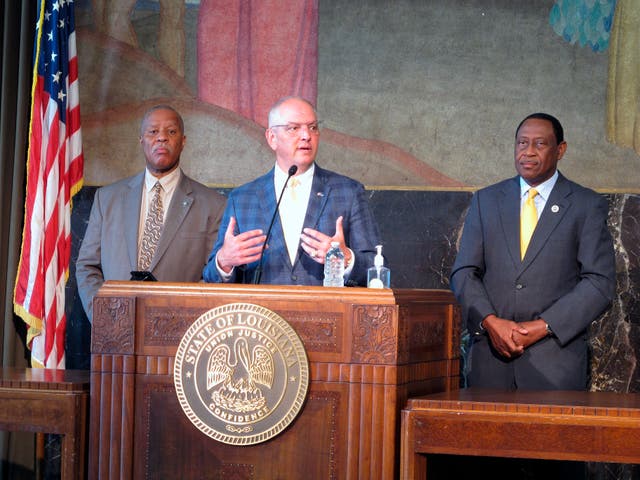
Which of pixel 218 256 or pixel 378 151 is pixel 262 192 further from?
pixel 378 151

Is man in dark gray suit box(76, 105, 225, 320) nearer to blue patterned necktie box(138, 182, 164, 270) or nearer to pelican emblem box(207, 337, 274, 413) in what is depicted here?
blue patterned necktie box(138, 182, 164, 270)

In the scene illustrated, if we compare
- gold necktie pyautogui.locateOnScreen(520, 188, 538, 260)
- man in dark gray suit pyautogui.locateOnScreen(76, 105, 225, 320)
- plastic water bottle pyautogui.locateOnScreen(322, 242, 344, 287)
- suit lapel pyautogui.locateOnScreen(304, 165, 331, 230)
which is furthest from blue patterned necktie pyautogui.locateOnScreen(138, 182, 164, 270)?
gold necktie pyautogui.locateOnScreen(520, 188, 538, 260)

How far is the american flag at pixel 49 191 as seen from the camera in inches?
213

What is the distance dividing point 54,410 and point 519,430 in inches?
57.3

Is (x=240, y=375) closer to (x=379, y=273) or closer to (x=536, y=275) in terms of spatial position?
(x=379, y=273)

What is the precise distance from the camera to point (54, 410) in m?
3.40

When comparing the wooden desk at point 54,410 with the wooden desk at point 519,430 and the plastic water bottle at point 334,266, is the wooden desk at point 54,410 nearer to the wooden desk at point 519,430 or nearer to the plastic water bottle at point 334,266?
the plastic water bottle at point 334,266

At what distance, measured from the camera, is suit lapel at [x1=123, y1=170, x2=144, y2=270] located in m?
4.76

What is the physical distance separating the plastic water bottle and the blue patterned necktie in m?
1.47

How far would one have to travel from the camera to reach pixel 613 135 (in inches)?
215

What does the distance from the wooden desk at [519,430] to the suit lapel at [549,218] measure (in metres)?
1.45

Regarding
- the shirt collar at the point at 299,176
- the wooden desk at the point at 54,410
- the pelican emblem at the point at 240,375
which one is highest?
the shirt collar at the point at 299,176

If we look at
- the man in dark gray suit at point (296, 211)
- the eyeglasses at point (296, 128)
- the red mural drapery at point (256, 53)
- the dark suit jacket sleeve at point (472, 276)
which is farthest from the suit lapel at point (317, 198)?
the red mural drapery at point (256, 53)

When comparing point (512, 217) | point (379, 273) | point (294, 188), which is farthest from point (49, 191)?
point (379, 273)
